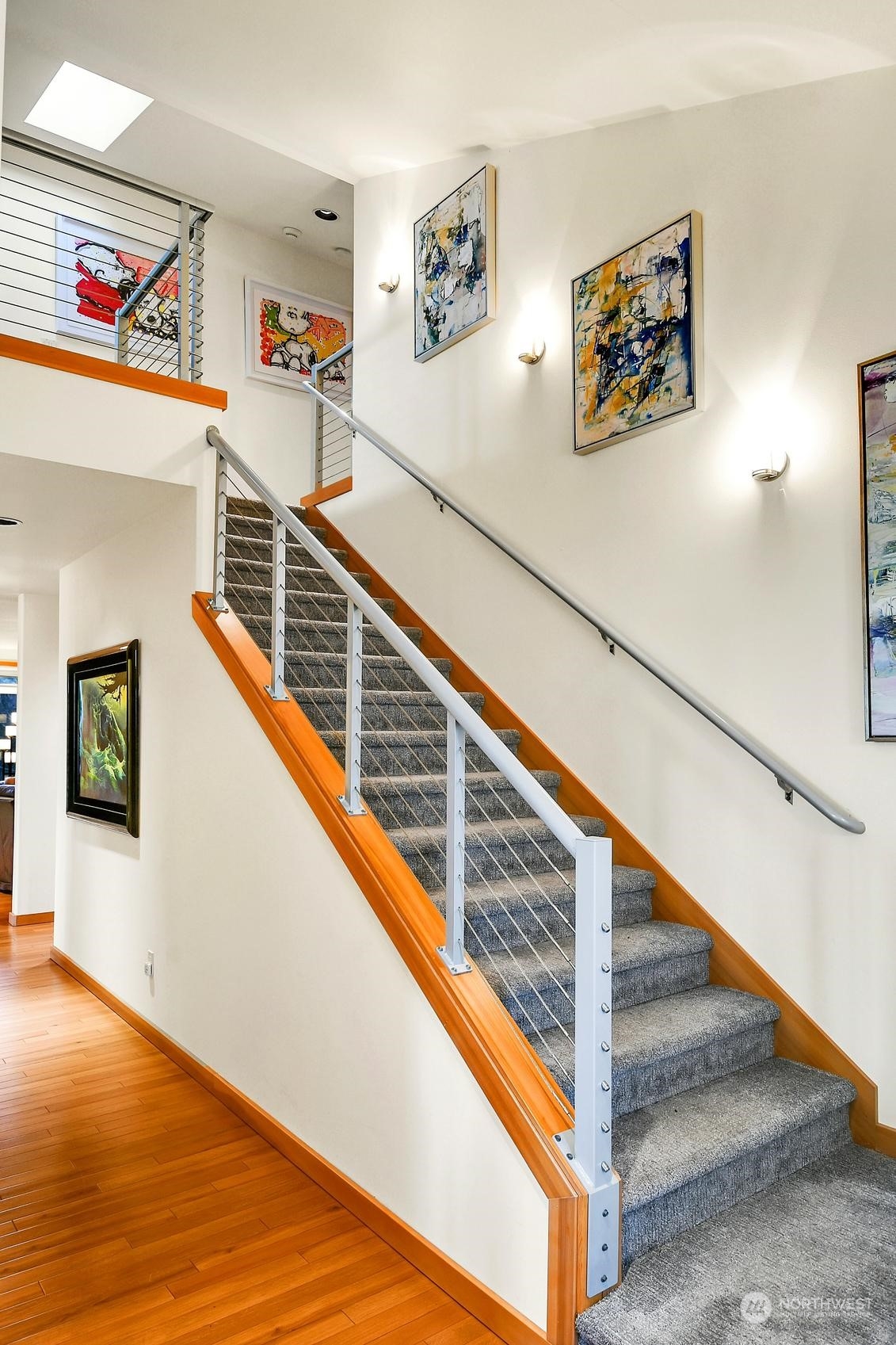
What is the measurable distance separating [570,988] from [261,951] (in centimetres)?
120

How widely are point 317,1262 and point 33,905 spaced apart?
17.7 feet

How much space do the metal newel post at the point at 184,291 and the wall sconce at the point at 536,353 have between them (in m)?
1.59

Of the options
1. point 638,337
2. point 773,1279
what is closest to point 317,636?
point 638,337

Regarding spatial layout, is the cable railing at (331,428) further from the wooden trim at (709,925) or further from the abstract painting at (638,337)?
the abstract painting at (638,337)

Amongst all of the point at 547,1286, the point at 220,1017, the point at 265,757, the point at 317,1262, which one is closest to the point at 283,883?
the point at 265,757

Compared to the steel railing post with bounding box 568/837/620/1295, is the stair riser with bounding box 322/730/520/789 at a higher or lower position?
higher

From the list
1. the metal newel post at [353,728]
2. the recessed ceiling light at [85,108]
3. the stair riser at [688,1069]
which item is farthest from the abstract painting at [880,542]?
the recessed ceiling light at [85,108]

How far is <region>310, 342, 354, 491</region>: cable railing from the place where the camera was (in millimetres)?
Result: 6539

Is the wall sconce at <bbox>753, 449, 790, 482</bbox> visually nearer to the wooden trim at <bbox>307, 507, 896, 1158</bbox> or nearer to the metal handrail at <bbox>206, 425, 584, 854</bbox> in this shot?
the metal handrail at <bbox>206, 425, 584, 854</bbox>

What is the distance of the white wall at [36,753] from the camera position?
684cm

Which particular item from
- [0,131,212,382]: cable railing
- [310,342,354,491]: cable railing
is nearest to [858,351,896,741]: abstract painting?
[310,342,354,491]: cable railing

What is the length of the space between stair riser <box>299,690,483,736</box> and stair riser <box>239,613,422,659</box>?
0.26 metres

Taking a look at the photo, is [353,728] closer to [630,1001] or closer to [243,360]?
[630,1001]

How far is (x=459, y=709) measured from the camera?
2336 millimetres
